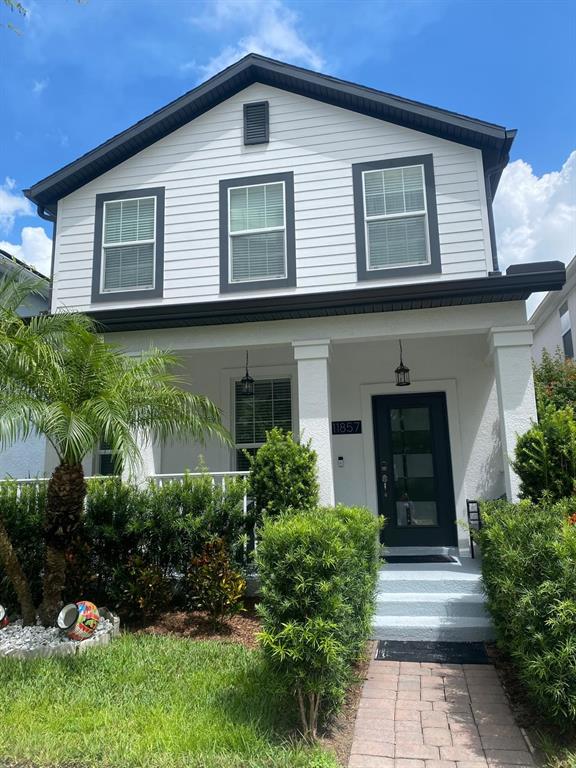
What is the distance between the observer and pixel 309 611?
10.6 ft

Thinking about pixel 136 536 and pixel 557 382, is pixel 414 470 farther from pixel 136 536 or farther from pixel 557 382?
pixel 136 536

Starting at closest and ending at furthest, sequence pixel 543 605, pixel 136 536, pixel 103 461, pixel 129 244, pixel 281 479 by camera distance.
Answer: pixel 543 605
pixel 136 536
pixel 281 479
pixel 129 244
pixel 103 461

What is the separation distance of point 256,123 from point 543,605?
8.01 meters

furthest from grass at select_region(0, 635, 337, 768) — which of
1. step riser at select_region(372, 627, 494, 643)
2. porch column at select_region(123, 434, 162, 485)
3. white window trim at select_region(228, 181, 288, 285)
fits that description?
white window trim at select_region(228, 181, 288, 285)

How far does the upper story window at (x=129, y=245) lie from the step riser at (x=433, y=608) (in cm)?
Result: 544

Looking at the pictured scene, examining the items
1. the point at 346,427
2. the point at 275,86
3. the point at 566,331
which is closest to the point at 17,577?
the point at 346,427

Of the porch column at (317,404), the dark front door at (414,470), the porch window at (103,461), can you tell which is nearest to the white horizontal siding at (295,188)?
the porch column at (317,404)

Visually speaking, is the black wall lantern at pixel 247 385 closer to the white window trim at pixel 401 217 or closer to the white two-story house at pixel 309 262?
the white two-story house at pixel 309 262

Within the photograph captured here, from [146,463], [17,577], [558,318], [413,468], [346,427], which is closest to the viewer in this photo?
[17,577]

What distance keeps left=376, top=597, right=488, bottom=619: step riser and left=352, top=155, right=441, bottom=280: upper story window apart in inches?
171

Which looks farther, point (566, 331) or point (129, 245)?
point (566, 331)

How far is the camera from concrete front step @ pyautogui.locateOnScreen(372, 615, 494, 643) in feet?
16.8

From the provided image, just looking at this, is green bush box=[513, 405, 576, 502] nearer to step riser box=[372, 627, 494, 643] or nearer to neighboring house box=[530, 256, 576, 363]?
step riser box=[372, 627, 494, 643]

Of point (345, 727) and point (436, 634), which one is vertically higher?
point (436, 634)
